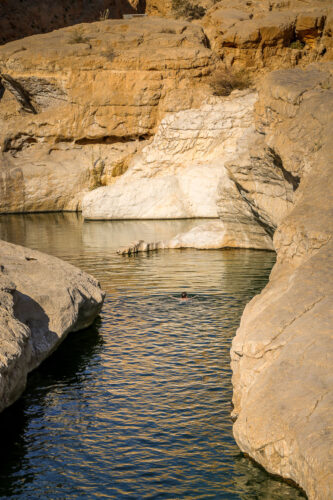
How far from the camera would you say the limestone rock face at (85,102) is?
4431 centimetres

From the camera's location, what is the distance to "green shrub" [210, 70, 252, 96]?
142ft

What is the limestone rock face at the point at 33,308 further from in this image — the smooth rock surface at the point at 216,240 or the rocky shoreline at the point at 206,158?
the smooth rock surface at the point at 216,240

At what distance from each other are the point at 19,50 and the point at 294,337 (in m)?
43.7

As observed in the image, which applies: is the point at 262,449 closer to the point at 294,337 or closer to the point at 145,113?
the point at 294,337

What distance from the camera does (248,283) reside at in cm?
1966

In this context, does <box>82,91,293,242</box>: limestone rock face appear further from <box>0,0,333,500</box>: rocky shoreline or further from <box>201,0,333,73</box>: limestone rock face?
<box>201,0,333,73</box>: limestone rock face

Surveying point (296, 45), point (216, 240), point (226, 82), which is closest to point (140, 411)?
point (216, 240)

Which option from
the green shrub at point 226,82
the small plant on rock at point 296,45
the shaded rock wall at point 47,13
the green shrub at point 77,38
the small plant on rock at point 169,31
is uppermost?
the shaded rock wall at point 47,13

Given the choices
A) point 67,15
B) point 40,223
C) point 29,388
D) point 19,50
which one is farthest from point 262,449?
point 67,15

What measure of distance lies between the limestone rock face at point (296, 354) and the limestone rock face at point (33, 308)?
3408mm

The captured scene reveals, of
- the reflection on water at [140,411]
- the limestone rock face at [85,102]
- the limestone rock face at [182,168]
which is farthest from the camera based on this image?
the limestone rock face at [85,102]

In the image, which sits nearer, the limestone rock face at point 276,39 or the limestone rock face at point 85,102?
the limestone rock face at point 85,102

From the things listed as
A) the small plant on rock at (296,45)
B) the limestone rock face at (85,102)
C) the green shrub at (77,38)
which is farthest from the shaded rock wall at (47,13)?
the small plant on rock at (296,45)

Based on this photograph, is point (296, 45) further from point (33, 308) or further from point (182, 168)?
point (33, 308)
